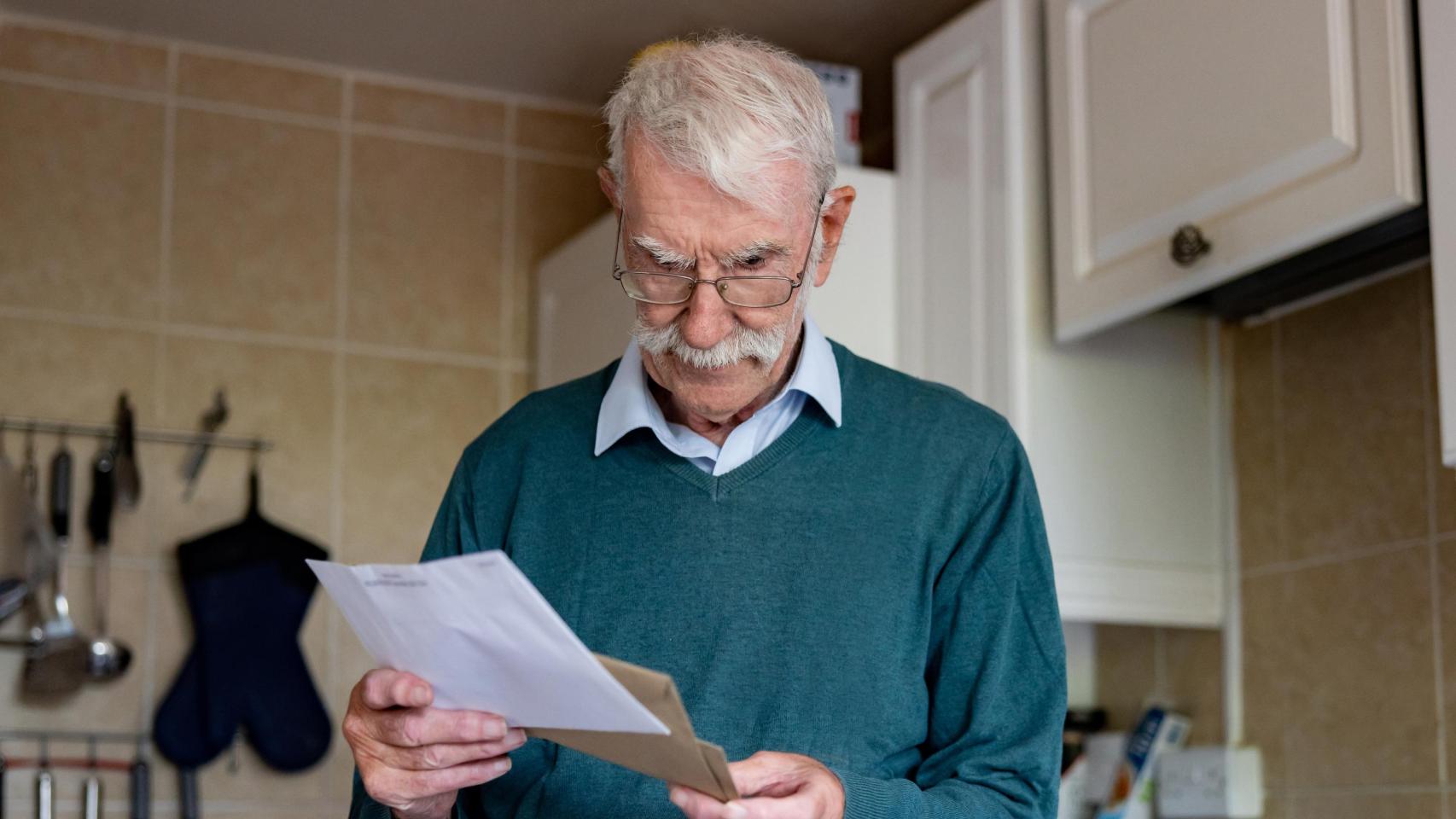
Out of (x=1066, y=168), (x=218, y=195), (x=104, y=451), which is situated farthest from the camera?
(x=218, y=195)

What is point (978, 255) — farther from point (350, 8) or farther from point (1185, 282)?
point (350, 8)

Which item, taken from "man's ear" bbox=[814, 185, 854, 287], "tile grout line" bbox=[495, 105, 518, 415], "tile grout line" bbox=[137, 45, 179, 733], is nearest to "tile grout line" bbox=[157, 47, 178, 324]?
"tile grout line" bbox=[137, 45, 179, 733]

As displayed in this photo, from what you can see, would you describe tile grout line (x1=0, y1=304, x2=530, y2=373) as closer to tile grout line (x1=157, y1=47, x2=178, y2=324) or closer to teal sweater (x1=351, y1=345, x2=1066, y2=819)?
tile grout line (x1=157, y1=47, x2=178, y2=324)

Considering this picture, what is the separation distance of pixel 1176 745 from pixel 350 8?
5.15 feet

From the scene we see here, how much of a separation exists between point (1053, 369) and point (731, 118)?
1006mm

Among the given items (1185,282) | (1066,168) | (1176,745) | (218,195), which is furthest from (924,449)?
(218,195)

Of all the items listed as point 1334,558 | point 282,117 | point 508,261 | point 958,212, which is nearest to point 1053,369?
point 958,212

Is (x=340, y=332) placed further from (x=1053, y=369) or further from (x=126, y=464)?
(x=1053, y=369)

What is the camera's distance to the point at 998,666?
116cm

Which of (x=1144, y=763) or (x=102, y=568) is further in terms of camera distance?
(x=102, y=568)

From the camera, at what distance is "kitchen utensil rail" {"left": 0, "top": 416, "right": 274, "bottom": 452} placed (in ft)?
8.05

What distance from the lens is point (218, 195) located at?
2.64m

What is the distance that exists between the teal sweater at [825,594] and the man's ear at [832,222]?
3.1 inches

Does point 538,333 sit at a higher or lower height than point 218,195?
lower
